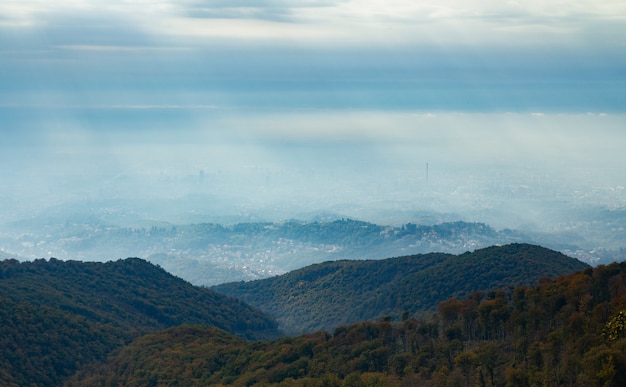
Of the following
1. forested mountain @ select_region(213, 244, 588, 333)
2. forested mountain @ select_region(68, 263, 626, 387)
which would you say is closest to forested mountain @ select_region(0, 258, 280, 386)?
forested mountain @ select_region(68, 263, 626, 387)

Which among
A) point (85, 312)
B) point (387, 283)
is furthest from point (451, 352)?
point (387, 283)

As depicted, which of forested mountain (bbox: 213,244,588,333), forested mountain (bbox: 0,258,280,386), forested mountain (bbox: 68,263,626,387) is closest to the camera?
forested mountain (bbox: 68,263,626,387)

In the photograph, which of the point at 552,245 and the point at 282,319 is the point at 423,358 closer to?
the point at 282,319

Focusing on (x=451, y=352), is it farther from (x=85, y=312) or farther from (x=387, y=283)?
(x=387, y=283)

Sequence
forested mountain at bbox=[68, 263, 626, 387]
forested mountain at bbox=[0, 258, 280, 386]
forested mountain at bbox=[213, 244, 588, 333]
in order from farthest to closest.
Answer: forested mountain at bbox=[213, 244, 588, 333] → forested mountain at bbox=[0, 258, 280, 386] → forested mountain at bbox=[68, 263, 626, 387]

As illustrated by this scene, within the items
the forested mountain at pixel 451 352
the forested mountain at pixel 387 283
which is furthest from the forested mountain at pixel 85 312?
the forested mountain at pixel 387 283

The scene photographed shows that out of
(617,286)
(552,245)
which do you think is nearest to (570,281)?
(617,286)

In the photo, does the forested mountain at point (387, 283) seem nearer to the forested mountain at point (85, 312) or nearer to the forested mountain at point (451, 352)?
the forested mountain at point (85, 312)

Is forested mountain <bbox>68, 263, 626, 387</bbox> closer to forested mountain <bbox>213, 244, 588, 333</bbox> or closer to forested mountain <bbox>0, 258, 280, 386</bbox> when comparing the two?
forested mountain <bbox>0, 258, 280, 386</bbox>
